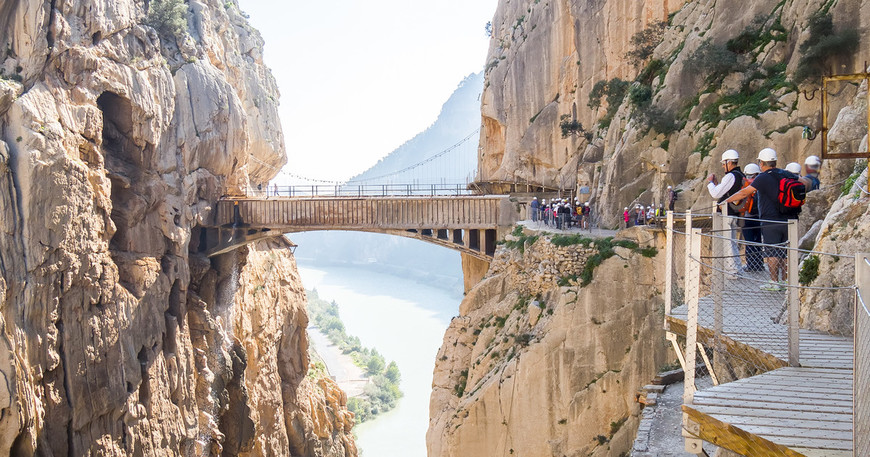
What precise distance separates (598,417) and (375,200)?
13.9 m

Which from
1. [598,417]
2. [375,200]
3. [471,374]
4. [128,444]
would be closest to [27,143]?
[128,444]

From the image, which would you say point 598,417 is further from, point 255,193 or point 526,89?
point 255,193

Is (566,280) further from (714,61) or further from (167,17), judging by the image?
(167,17)

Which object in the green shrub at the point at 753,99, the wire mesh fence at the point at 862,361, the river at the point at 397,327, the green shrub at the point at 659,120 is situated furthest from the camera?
the river at the point at 397,327

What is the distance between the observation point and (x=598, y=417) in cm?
1664

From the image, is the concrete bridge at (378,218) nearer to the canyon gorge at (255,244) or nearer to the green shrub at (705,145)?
the canyon gorge at (255,244)

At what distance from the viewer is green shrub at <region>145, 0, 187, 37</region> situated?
27.1 meters

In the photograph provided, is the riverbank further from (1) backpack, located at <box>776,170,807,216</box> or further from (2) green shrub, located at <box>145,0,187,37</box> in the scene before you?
(1) backpack, located at <box>776,170,807,216</box>

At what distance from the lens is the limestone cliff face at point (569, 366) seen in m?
16.6

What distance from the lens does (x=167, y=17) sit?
27422mm

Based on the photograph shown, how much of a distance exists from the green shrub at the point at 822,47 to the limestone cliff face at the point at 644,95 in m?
0.18

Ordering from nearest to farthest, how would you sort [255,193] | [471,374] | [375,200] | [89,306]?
[471,374] < [89,306] < [375,200] < [255,193]

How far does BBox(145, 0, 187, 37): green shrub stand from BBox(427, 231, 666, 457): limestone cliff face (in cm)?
1748

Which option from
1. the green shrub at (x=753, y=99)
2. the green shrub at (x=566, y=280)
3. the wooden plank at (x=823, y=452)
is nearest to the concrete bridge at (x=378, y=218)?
the green shrub at (x=566, y=280)
